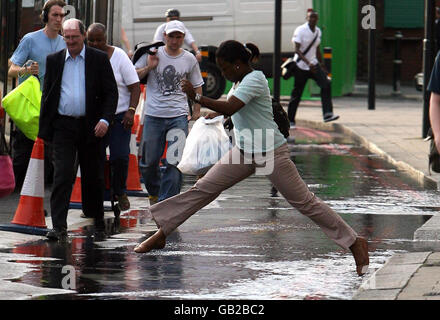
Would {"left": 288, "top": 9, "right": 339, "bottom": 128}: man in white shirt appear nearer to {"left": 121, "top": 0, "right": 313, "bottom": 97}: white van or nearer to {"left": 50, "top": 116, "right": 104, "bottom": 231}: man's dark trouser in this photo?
{"left": 121, "top": 0, "right": 313, "bottom": 97}: white van

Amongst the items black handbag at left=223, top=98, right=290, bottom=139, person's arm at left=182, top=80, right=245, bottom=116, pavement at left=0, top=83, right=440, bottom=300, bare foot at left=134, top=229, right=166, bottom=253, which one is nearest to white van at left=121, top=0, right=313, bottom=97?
pavement at left=0, top=83, right=440, bottom=300

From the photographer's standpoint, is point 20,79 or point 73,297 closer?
point 73,297

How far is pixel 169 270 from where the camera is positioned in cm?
878

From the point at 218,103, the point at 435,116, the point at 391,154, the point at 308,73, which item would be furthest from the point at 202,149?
the point at 308,73

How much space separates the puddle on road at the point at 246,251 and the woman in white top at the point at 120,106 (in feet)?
1.13

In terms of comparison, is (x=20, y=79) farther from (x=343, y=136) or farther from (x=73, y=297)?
(x=343, y=136)

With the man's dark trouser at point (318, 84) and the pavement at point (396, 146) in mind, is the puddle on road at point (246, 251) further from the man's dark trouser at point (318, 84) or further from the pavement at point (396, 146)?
the man's dark trouser at point (318, 84)

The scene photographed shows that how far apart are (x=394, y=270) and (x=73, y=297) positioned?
2115 mm

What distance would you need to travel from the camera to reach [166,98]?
39.4ft

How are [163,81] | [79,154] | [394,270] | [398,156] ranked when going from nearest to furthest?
1. [394,270]
2. [79,154]
3. [163,81]
4. [398,156]

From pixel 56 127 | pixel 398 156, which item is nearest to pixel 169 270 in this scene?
pixel 56 127

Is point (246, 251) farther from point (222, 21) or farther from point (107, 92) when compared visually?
point (222, 21)

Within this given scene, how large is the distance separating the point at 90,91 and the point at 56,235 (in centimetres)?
120

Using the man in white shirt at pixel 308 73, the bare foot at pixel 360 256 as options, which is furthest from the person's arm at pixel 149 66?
the man in white shirt at pixel 308 73
